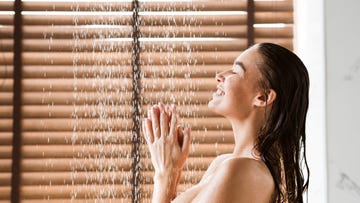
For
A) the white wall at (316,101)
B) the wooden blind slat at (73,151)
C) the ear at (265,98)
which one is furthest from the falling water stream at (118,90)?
the ear at (265,98)

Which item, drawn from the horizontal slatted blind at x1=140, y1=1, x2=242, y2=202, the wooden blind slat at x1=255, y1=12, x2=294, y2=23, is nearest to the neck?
the horizontal slatted blind at x1=140, y1=1, x2=242, y2=202

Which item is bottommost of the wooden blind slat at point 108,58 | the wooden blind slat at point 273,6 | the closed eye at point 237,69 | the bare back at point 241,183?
the bare back at point 241,183

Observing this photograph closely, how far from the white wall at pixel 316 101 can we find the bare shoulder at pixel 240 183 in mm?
933

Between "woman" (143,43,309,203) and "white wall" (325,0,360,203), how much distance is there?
0.81 metres

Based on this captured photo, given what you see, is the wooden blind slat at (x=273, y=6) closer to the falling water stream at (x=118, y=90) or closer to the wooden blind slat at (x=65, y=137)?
the falling water stream at (x=118, y=90)

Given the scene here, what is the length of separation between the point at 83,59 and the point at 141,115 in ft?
1.06

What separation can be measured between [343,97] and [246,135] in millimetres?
915

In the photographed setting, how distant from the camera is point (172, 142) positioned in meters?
1.02

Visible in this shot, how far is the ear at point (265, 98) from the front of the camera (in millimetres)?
906

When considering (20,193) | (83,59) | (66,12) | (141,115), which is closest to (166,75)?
(141,115)

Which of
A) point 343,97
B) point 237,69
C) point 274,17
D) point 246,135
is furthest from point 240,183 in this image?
point 274,17

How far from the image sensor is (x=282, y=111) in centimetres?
91

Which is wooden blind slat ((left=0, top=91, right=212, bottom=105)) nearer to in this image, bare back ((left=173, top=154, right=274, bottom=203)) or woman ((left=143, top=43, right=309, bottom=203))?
woman ((left=143, top=43, right=309, bottom=203))

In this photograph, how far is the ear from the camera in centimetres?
91
